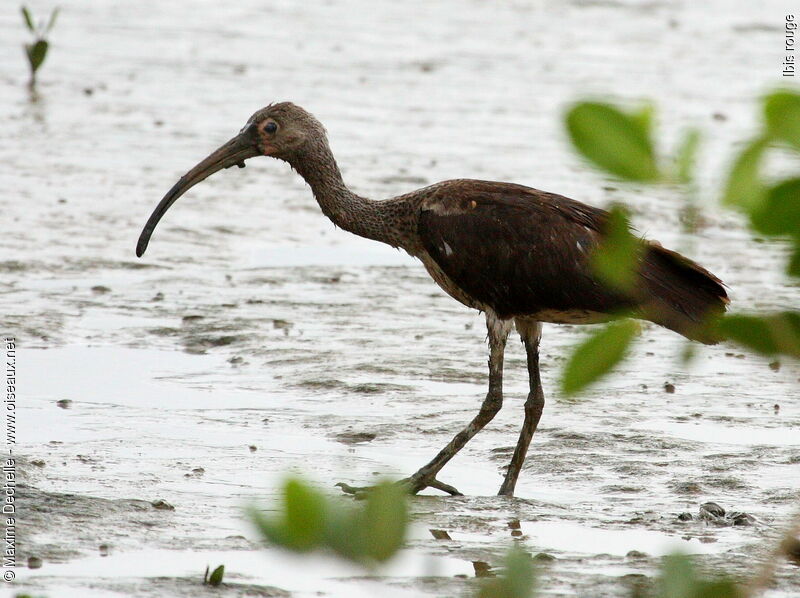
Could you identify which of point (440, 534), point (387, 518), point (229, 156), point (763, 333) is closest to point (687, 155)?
point (763, 333)

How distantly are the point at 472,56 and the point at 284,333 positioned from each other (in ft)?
34.7

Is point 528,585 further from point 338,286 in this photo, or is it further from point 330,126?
point 330,126

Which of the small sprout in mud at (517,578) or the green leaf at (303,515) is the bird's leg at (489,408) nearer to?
the small sprout in mud at (517,578)

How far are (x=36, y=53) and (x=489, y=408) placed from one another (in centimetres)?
966

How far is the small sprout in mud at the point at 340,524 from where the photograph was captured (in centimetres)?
192

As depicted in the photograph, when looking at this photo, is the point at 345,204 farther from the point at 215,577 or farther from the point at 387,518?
the point at 387,518

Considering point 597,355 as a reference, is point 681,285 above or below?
below

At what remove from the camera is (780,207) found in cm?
201

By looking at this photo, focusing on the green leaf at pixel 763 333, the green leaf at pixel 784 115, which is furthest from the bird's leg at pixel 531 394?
the green leaf at pixel 784 115

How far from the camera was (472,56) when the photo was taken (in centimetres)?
1884

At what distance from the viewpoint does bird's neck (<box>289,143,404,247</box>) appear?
7.04m

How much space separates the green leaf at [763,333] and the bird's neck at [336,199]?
195 inches

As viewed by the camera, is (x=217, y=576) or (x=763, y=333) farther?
(x=217, y=576)

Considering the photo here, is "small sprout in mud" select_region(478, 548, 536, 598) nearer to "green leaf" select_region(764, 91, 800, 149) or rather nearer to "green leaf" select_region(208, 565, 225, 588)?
"green leaf" select_region(764, 91, 800, 149)
